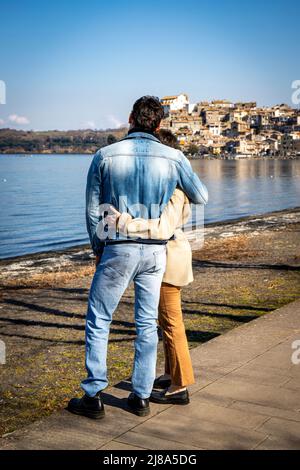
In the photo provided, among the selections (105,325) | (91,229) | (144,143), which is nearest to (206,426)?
(105,325)

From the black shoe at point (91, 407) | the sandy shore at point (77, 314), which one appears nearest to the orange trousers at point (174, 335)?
the black shoe at point (91, 407)

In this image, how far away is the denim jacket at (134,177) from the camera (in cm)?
383

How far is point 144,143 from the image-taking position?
3.89 m

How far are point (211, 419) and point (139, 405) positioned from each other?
1.38 feet

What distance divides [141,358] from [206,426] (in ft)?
1.78

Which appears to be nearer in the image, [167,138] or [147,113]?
[147,113]

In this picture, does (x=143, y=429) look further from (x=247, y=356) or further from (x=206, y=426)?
(x=247, y=356)

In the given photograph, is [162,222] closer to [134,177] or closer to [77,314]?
[134,177]

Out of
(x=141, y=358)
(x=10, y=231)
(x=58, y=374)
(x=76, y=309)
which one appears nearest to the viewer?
(x=141, y=358)

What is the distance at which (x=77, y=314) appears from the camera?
8.30 m

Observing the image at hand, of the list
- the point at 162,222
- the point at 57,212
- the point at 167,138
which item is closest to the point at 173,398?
the point at 162,222

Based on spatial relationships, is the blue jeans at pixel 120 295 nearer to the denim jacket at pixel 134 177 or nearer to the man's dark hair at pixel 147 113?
the denim jacket at pixel 134 177

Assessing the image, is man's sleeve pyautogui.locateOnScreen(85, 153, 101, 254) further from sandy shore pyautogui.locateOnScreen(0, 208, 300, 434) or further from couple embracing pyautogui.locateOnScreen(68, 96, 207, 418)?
sandy shore pyautogui.locateOnScreen(0, 208, 300, 434)

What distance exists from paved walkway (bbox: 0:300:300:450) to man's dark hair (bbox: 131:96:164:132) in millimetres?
1679
